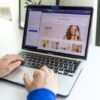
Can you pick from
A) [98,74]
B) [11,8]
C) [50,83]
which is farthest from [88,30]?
[11,8]

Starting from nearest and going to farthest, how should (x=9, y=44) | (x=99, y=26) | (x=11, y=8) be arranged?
(x=9, y=44), (x=99, y=26), (x=11, y=8)

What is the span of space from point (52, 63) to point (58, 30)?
154mm

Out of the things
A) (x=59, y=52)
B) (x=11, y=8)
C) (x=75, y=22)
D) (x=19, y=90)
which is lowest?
(x=19, y=90)

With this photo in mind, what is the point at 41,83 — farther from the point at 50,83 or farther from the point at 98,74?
the point at 98,74

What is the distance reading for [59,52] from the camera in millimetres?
882

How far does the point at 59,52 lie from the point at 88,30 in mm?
145

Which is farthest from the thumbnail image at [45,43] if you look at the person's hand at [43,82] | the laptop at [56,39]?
the person's hand at [43,82]

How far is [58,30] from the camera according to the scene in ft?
2.92

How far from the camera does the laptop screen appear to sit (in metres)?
0.85

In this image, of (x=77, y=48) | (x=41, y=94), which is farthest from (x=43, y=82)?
(x=77, y=48)

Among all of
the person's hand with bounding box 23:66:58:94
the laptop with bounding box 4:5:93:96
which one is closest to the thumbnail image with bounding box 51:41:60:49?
the laptop with bounding box 4:5:93:96

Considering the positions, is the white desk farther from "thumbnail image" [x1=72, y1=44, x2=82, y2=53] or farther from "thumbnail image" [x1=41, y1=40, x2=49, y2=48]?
"thumbnail image" [x1=41, y1=40, x2=49, y2=48]

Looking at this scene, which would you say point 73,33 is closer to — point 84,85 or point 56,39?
point 56,39

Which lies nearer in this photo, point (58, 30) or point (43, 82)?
point (43, 82)
